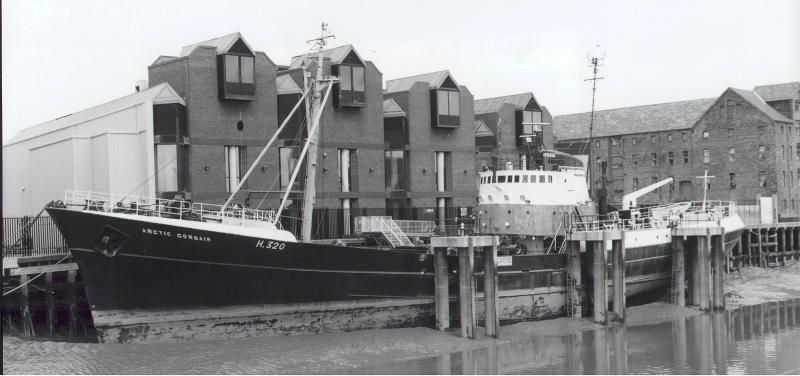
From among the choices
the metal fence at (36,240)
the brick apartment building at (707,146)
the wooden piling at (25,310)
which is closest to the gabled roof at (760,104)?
the brick apartment building at (707,146)

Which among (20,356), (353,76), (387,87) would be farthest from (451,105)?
(20,356)

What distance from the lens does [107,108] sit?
38.8m

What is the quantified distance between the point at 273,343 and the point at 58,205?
7891 mm

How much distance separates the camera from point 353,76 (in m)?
39.8

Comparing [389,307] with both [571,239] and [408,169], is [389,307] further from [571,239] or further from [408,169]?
[408,169]

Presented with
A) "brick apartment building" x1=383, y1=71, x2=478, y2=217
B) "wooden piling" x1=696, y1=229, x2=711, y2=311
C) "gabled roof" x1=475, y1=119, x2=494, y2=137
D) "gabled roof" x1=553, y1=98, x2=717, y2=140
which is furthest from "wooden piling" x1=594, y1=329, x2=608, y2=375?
"gabled roof" x1=553, y1=98, x2=717, y2=140

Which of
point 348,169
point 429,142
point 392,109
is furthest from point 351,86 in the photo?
point 429,142

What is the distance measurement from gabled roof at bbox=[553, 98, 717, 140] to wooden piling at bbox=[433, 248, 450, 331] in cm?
4880

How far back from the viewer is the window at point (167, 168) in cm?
3447

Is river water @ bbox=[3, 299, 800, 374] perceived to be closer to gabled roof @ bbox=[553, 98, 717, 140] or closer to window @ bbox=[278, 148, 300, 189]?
window @ bbox=[278, 148, 300, 189]

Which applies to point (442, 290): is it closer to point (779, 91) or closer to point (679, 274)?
point (679, 274)

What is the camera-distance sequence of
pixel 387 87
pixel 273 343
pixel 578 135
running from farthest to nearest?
1. pixel 578 135
2. pixel 387 87
3. pixel 273 343

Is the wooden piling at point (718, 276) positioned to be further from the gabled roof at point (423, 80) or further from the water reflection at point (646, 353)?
the gabled roof at point (423, 80)

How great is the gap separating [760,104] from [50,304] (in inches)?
2309
